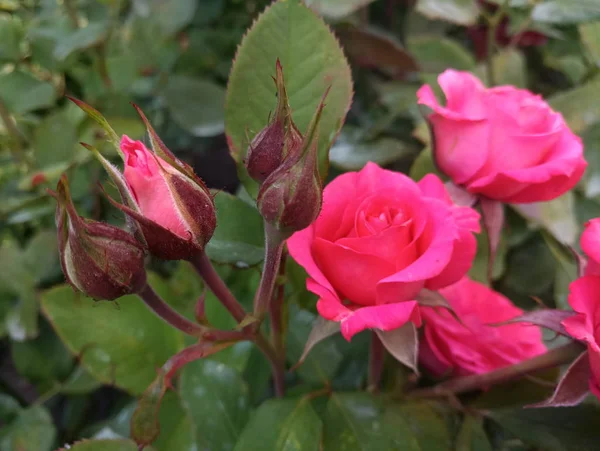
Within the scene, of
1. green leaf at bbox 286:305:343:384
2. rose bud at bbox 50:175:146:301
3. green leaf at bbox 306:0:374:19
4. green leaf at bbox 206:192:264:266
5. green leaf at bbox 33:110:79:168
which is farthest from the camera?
green leaf at bbox 33:110:79:168

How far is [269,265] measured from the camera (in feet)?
1.01

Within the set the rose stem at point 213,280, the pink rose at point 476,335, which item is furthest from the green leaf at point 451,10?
the rose stem at point 213,280

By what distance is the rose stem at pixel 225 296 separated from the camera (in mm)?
309

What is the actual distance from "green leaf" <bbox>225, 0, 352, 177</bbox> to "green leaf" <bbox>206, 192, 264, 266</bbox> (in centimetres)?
4

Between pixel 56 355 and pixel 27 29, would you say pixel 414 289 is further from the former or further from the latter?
pixel 27 29

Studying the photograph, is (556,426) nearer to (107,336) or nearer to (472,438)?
(472,438)

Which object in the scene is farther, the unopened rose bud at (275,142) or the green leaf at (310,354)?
the green leaf at (310,354)

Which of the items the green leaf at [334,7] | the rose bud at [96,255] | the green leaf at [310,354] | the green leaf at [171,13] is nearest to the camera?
the rose bud at [96,255]

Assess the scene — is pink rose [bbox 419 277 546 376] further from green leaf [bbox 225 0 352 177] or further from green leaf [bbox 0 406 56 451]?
green leaf [bbox 0 406 56 451]

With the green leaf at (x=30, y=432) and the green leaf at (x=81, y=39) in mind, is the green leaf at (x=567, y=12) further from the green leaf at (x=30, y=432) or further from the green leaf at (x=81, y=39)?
the green leaf at (x=30, y=432)

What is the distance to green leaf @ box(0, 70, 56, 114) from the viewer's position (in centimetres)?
71

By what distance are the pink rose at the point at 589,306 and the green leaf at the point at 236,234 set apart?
215 mm

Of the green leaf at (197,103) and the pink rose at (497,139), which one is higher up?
the pink rose at (497,139)

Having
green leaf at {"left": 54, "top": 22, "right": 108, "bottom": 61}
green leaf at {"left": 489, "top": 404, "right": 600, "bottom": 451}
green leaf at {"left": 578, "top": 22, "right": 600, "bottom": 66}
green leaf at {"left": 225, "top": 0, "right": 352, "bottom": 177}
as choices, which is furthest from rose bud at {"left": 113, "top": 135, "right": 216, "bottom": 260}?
green leaf at {"left": 578, "top": 22, "right": 600, "bottom": 66}
